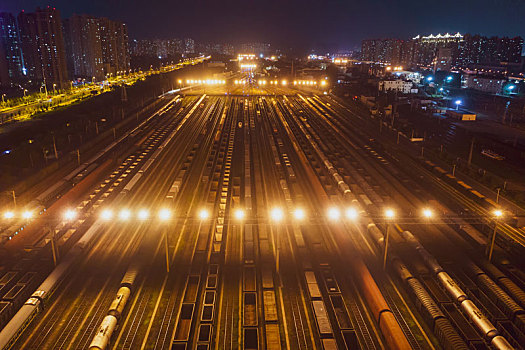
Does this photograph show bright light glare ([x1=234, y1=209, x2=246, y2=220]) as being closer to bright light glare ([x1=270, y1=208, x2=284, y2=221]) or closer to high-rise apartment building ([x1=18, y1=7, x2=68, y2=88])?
bright light glare ([x1=270, y1=208, x2=284, y2=221])

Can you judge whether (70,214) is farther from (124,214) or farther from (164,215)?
(164,215)

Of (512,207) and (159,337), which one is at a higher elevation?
(512,207)

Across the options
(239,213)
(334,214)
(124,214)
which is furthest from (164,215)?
(334,214)

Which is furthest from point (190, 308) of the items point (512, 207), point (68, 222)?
point (512, 207)

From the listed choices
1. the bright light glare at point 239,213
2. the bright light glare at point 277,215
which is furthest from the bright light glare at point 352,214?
the bright light glare at point 239,213

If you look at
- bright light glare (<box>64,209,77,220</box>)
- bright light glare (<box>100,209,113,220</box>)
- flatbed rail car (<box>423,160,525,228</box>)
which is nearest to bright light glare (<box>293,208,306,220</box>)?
bright light glare (<box>100,209,113,220</box>)

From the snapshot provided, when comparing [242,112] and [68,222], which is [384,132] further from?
[68,222]

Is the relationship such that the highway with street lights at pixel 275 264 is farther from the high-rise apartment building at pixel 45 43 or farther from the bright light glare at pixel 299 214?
the high-rise apartment building at pixel 45 43
